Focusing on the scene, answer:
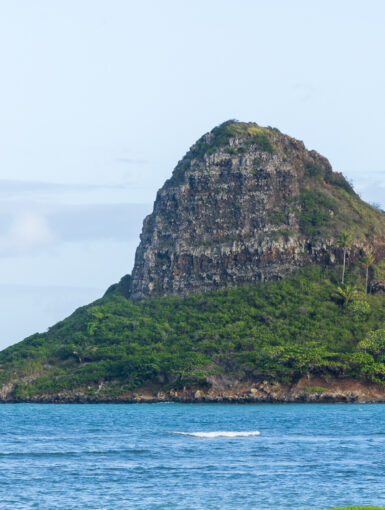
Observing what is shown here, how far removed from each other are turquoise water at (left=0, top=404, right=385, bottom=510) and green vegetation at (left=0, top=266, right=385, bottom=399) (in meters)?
36.3

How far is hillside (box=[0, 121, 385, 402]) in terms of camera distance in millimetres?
149875

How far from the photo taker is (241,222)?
18200 centimetres

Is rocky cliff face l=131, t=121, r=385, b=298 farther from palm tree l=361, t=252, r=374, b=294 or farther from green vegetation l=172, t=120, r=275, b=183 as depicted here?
palm tree l=361, t=252, r=374, b=294

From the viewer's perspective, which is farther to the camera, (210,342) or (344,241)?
(344,241)

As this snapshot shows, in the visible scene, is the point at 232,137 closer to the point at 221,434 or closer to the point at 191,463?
the point at 221,434

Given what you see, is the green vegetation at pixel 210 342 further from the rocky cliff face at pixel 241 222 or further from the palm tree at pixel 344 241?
the palm tree at pixel 344 241

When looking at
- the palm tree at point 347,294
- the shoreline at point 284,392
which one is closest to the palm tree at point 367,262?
the palm tree at point 347,294

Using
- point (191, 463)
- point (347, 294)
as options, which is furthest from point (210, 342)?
point (191, 463)

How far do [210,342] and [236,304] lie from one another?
1390 cm

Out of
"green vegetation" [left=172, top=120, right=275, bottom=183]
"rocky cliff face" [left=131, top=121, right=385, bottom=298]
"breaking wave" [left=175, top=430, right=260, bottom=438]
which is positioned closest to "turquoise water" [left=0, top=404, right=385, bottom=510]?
"breaking wave" [left=175, top=430, right=260, bottom=438]

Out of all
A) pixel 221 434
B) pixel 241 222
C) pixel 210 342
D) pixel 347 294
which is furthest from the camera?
pixel 241 222

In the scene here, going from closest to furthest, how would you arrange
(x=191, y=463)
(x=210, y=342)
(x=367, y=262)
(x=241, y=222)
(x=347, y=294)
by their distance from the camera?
(x=191, y=463) < (x=210, y=342) < (x=347, y=294) < (x=367, y=262) < (x=241, y=222)

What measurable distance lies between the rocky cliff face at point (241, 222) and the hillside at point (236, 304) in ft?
0.80

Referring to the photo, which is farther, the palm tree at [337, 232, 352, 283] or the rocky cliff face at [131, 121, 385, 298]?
the rocky cliff face at [131, 121, 385, 298]
